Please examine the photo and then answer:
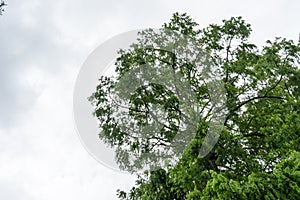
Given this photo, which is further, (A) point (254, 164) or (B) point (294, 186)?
(A) point (254, 164)

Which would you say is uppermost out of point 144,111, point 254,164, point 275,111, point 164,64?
point 164,64

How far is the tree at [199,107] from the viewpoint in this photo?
1030cm

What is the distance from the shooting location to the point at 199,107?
11961mm

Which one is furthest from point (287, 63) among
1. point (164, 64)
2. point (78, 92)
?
point (78, 92)

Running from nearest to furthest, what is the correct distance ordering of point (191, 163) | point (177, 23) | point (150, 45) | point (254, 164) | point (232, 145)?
point (191, 163), point (232, 145), point (254, 164), point (150, 45), point (177, 23)

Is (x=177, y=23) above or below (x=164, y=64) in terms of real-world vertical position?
above

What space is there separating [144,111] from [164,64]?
2061mm

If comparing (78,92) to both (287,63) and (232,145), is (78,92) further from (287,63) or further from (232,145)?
(287,63)

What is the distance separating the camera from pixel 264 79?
13.2 meters

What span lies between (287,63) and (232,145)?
13.9 feet

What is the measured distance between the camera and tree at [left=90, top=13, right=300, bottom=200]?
33.8 feet

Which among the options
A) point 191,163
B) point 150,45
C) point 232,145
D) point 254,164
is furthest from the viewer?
point 150,45

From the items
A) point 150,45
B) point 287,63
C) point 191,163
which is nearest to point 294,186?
point 191,163

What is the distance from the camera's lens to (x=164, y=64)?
13.3m
